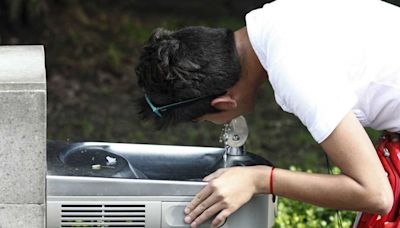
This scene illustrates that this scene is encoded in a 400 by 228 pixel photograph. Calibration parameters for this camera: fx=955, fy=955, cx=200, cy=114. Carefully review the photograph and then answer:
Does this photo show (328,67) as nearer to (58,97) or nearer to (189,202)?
(189,202)

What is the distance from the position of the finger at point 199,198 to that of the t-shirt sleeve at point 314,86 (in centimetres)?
38

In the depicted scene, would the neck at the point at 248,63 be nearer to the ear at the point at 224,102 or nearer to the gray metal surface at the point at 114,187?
the ear at the point at 224,102

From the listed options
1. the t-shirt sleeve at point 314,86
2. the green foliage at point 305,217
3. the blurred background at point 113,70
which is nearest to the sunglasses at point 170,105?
the t-shirt sleeve at point 314,86

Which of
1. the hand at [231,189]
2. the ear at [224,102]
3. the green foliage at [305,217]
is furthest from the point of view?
the green foliage at [305,217]

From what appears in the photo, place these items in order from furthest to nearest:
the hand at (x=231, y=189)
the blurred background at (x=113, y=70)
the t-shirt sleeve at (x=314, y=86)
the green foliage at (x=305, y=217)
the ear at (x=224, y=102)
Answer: the blurred background at (x=113, y=70) < the green foliage at (x=305, y=217) < the ear at (x=224, y=102) < the hand at (x=231, y=189) < the t-shirt sleeve at (x=314, y=86)

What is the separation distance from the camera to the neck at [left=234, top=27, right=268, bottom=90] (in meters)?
2.93

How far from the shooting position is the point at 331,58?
2.71m

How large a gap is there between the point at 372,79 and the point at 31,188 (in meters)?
1.05

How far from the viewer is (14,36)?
298 inches

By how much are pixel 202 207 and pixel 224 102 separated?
33 centimetres

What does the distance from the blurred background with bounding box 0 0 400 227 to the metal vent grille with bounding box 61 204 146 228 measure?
2.96 metres

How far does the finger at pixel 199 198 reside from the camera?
2.89 metres

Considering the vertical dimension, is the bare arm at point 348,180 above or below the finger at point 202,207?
above

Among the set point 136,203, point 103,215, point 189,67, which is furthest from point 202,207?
point 189,67
